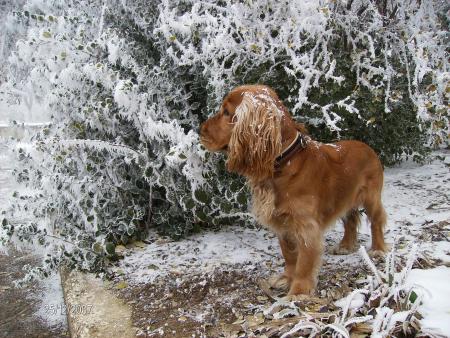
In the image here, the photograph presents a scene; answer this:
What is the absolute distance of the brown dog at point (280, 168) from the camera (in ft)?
9.31

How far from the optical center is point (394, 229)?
418cm

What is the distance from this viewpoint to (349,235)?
3828mm

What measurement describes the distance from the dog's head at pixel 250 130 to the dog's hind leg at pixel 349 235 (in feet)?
4.12

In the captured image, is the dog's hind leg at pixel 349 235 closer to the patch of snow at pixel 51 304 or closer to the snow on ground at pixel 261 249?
the snow on ground at pixel 261 249

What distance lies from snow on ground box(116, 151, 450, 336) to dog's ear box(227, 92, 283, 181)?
3.15ft

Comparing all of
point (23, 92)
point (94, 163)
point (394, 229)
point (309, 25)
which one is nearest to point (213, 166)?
point (94, 163)

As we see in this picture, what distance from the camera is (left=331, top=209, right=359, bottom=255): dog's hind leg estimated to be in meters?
3.77

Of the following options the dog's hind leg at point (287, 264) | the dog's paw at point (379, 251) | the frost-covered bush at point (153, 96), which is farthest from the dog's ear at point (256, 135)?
the dog's paw at point (379, 251)

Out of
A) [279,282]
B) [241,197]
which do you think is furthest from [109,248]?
[279,282]

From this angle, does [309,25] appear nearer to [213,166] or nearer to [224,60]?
[224,60]

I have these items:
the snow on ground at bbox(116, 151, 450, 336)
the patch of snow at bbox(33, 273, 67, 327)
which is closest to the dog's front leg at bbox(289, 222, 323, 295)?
the snow on ground at bbox(116, 151, 450, 336)

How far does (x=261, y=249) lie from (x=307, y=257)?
3.36 feet

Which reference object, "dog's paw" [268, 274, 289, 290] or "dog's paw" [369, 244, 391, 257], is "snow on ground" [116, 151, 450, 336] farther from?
"dog's paw" [268, 274, 289, 290]

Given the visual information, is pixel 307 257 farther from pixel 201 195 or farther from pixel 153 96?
pixel 153 96
